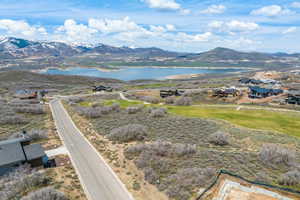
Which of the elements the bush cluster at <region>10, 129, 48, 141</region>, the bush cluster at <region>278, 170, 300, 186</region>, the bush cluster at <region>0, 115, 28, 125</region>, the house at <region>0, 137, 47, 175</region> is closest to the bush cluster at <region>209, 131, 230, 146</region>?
the bush cluster at <region>278, 170, 300, 186</region>

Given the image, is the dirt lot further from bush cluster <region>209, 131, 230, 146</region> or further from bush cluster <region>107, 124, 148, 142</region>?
bush cluster <region>107, 124, 148, 142</region>

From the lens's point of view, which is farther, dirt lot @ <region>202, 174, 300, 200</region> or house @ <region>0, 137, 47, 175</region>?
house @ <region>0, 137, 47, 175</region>

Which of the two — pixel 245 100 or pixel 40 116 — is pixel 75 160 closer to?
pixel 40 116

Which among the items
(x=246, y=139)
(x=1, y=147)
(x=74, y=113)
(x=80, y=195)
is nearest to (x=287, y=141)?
(x=246, y=139)

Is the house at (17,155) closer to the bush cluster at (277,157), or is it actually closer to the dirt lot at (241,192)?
the dirt lot at (241,192)

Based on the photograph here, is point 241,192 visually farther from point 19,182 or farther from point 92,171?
point 19,182

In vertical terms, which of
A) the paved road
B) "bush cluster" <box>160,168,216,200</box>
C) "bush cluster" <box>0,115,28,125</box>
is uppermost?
"bush cluster" <box>0,115,28,125</box>
